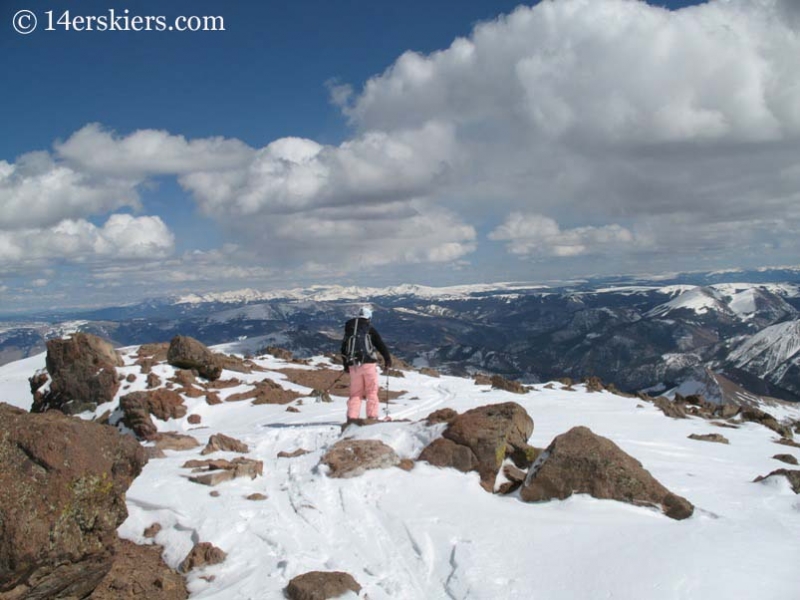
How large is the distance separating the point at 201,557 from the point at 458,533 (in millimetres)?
4848

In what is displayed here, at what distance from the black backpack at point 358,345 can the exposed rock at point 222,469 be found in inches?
223

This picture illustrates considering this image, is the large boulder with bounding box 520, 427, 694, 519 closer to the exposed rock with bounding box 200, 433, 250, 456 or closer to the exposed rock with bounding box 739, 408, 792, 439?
the exposed rock with bounding box 200, 433, 250, 456

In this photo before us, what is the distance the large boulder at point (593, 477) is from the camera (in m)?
10.5

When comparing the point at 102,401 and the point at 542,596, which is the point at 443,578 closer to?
the point at 542,596

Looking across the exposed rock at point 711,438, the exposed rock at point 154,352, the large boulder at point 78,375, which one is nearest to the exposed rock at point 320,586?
the exposed rock at point 711,438

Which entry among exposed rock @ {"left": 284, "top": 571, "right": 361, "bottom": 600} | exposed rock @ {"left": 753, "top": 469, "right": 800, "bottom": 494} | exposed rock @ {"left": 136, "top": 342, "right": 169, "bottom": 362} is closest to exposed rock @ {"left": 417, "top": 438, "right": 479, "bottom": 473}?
exposed rock @ {"left": 284, "top": 571, "right": 361, "bottom": 600}

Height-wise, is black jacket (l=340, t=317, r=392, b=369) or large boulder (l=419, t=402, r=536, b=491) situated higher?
black jacket (l=340, t=317, r=392, b=369)

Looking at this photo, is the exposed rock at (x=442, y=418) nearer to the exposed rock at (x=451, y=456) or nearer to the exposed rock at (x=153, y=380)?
the exposed rock at (x=451, y=456)

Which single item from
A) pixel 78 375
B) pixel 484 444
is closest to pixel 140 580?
pixel 484 444

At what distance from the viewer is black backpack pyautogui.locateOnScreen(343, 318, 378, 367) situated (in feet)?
58.6

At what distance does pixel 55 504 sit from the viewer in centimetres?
729

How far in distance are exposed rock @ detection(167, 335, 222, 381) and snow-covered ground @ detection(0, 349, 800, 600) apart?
16434mm

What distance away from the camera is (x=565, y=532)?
9109 millimetres

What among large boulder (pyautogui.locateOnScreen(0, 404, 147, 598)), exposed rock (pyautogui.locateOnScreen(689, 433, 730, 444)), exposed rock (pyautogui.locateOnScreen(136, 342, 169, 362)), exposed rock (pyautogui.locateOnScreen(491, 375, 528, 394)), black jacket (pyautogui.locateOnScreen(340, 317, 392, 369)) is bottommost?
exposed rock (pyautogui.locateOnScreen(491, 375, 528, 394))
